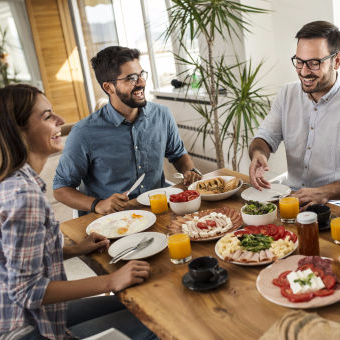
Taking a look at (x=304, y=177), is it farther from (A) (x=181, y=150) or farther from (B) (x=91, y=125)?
(B) (x=91, y=125)

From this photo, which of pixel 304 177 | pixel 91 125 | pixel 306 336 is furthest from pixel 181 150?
pixel 306 336

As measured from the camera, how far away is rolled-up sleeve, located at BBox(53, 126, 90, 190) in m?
2.25

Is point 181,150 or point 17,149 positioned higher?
point 17,149

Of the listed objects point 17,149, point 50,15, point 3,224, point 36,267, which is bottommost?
point 36,267

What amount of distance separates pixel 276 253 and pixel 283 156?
235cm

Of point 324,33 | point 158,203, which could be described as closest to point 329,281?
point 158,203

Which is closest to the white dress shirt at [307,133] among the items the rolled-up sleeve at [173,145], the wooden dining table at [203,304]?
the rolled-up sleeve at [173,145]

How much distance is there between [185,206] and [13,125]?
759mm

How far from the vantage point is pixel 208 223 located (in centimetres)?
158

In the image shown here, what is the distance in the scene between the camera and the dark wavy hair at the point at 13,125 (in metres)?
1.31

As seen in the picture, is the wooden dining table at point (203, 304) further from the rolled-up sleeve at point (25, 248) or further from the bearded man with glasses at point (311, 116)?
the bearded man with glasses at point (311, 116)

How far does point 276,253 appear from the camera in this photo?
4.28 feet

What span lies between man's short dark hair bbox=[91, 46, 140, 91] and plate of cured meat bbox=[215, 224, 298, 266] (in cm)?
123

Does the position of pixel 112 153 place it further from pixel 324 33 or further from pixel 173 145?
pixel 324 33
